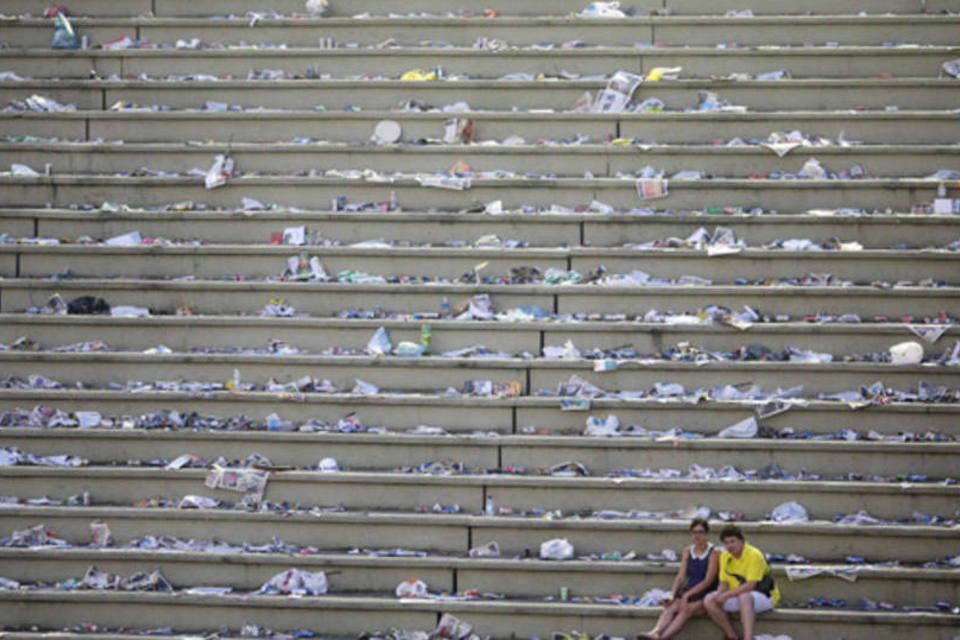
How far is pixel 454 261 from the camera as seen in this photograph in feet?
44.2

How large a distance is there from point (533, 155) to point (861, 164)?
315 centimetres

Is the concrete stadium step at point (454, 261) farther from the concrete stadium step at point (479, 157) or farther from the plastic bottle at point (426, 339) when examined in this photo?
the concrete stadium step at point (479, 157)

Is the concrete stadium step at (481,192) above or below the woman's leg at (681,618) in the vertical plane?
above

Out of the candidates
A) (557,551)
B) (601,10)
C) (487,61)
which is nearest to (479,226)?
(487,61)

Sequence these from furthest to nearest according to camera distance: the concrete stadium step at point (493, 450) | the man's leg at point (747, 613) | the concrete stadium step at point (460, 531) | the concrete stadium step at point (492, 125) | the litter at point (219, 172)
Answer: the litter at point (219, 172) < the concrete stadium step at point (492, 125) < the concrete stadium step at point (493, 450) < the concrete stadium step at point (460, 531) < the man's leg at point (747, 613)

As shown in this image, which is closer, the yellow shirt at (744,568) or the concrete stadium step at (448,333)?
the yellow shirt at (744,568)

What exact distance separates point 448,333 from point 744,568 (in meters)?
3.49

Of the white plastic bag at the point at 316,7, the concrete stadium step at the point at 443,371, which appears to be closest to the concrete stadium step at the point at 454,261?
the concrete stadium step at the point at 443,371

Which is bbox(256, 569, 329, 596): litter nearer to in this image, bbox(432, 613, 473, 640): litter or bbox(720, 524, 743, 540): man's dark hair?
bbox(432, 613, 473, 640): litter

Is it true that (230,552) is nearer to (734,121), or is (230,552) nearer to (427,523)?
(427,523)

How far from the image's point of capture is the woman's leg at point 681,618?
1126 cm

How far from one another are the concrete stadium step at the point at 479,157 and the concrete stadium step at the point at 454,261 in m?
1.01

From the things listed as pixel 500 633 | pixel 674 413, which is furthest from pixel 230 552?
pixel 674 413

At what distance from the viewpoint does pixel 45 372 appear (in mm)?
13180
